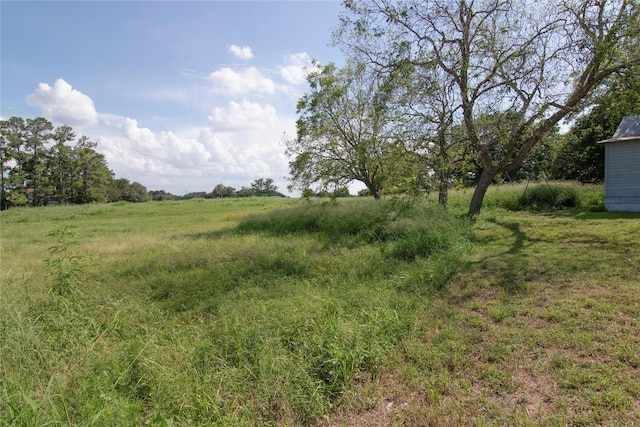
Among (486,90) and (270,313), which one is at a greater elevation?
(486,90)

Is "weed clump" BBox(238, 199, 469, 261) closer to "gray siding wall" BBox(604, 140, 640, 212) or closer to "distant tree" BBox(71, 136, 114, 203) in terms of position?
"gray siding wall" BBox(604, 140, 640, 212)

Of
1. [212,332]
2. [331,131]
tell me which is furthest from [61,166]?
[212,332]

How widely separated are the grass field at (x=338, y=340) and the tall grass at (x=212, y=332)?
0.02 meters

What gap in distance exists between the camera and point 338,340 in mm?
3600

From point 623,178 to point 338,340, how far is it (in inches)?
628

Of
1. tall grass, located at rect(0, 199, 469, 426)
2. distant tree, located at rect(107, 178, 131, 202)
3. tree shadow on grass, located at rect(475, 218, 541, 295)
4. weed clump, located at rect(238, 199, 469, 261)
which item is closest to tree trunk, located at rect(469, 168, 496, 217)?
weed clump, located at rect(238, 199, 469, 261)

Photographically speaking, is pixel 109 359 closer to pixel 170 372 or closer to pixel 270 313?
pixel 170 372

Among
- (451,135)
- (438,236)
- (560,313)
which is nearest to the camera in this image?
(560,313)

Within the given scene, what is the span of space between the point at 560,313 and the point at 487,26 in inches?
386

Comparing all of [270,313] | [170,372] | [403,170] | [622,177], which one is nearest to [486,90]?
[403,170]

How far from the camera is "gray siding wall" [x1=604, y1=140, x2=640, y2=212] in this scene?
43.3 feet

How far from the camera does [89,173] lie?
49156mm

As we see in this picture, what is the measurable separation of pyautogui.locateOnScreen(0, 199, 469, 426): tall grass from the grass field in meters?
0.02

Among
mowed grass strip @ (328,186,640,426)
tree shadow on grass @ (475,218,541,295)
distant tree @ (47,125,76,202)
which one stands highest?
distant tree @ (47,125,76,202)
